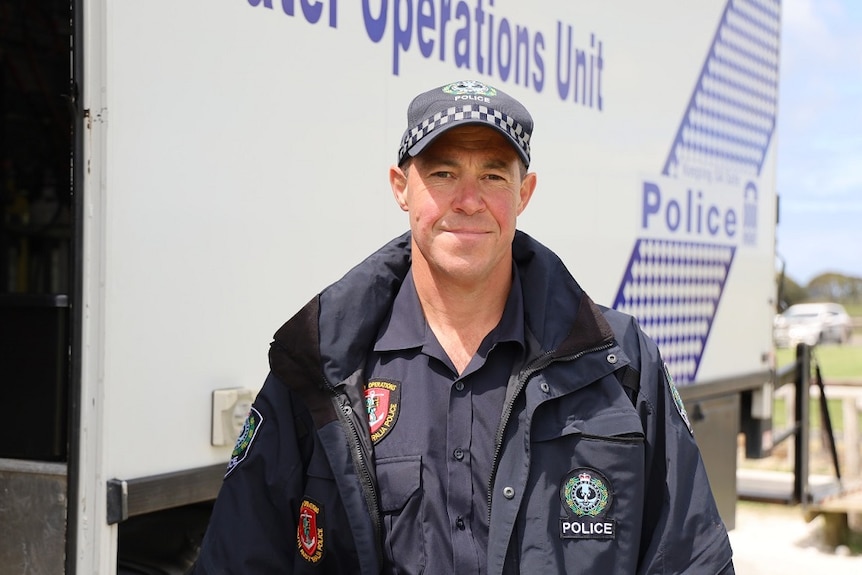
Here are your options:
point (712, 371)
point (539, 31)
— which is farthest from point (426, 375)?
point (712, 371)

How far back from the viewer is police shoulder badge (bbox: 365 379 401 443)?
1.62 meters

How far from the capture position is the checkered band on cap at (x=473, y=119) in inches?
62.9

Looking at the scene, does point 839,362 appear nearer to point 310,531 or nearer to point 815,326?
point 815,326

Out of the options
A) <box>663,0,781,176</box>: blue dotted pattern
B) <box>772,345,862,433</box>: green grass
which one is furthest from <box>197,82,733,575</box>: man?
<box>772,345,862,433</box>: green grass

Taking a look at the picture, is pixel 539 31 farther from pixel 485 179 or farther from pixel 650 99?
pixel 485 179

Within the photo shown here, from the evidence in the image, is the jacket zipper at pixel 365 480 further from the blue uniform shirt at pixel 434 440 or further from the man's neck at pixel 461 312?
the man's neck at pixel 461 312

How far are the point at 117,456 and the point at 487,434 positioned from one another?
73 cm

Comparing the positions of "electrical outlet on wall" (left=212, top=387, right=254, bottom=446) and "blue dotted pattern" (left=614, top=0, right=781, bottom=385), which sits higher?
"blue dotted pattern" (left=614, top=0, right=781, bottom=385)

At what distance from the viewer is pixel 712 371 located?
164 inches

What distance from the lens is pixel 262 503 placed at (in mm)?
1620

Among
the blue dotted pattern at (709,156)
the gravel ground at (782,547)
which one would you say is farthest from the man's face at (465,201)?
the gravel ground at (782,547)

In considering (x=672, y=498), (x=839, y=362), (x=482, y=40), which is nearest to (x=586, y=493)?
(x=672, y=498)

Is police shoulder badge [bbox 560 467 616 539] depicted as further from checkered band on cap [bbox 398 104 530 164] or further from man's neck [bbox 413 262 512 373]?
checkered band on cap [bbox 398 104 530 164]

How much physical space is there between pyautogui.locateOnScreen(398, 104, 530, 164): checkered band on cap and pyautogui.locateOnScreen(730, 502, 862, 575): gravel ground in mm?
4225
